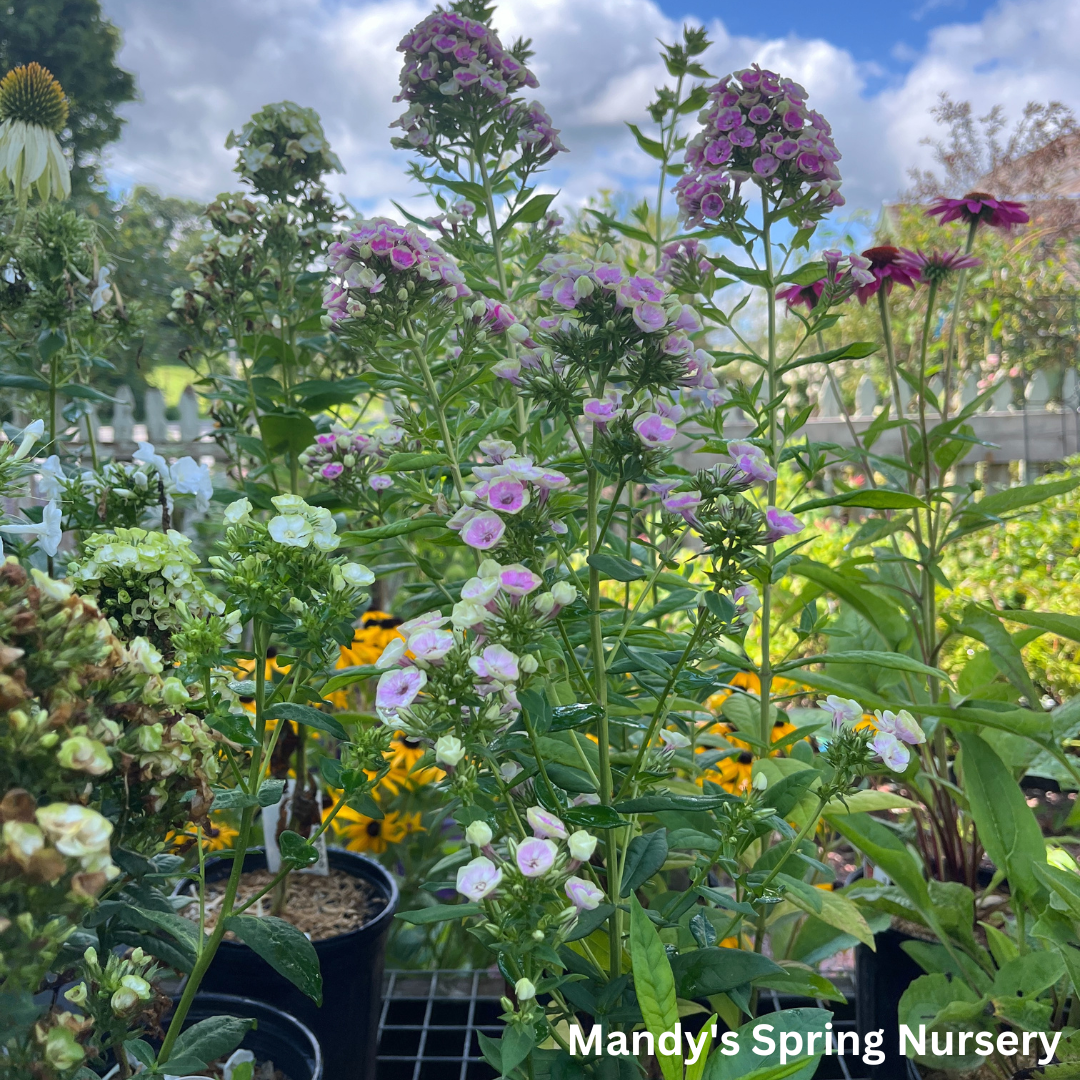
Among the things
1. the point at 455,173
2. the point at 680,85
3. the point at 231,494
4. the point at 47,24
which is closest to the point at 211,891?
the point at 231,494

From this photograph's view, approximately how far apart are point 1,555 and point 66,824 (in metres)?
0.32

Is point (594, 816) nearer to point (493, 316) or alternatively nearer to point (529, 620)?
point (529, 620)

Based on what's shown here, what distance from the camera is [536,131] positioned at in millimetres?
1280

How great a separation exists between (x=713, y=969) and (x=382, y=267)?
0.84 meters

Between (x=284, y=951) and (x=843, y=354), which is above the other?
(x=843, y=354)

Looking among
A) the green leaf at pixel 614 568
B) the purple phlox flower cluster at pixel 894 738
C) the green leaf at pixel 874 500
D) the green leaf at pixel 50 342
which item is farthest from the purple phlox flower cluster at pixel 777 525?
the green leaf at pixel 50 342

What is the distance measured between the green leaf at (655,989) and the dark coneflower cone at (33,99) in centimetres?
177

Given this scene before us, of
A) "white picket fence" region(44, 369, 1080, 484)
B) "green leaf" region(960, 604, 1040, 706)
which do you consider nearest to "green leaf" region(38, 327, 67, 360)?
"green leaf" region(960, 604, 1040, 706)

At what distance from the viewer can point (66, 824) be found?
469mm

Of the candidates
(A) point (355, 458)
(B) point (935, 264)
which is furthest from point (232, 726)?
(B) point (935, 264)

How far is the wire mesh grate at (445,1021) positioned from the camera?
137 cm

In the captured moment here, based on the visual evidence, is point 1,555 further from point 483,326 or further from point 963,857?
point 963,857

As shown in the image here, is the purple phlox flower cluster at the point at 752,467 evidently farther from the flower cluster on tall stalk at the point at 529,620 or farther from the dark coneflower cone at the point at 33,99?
the dark coneflower cone at the point at 33,99

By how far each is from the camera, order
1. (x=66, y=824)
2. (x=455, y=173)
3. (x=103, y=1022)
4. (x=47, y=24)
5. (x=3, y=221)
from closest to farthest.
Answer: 1. (x=66, y=824)
2. (x=103, y=1022)
3. (x=455, y=173)
4. (x=3, y=221)
5. (x=47, y=24)
